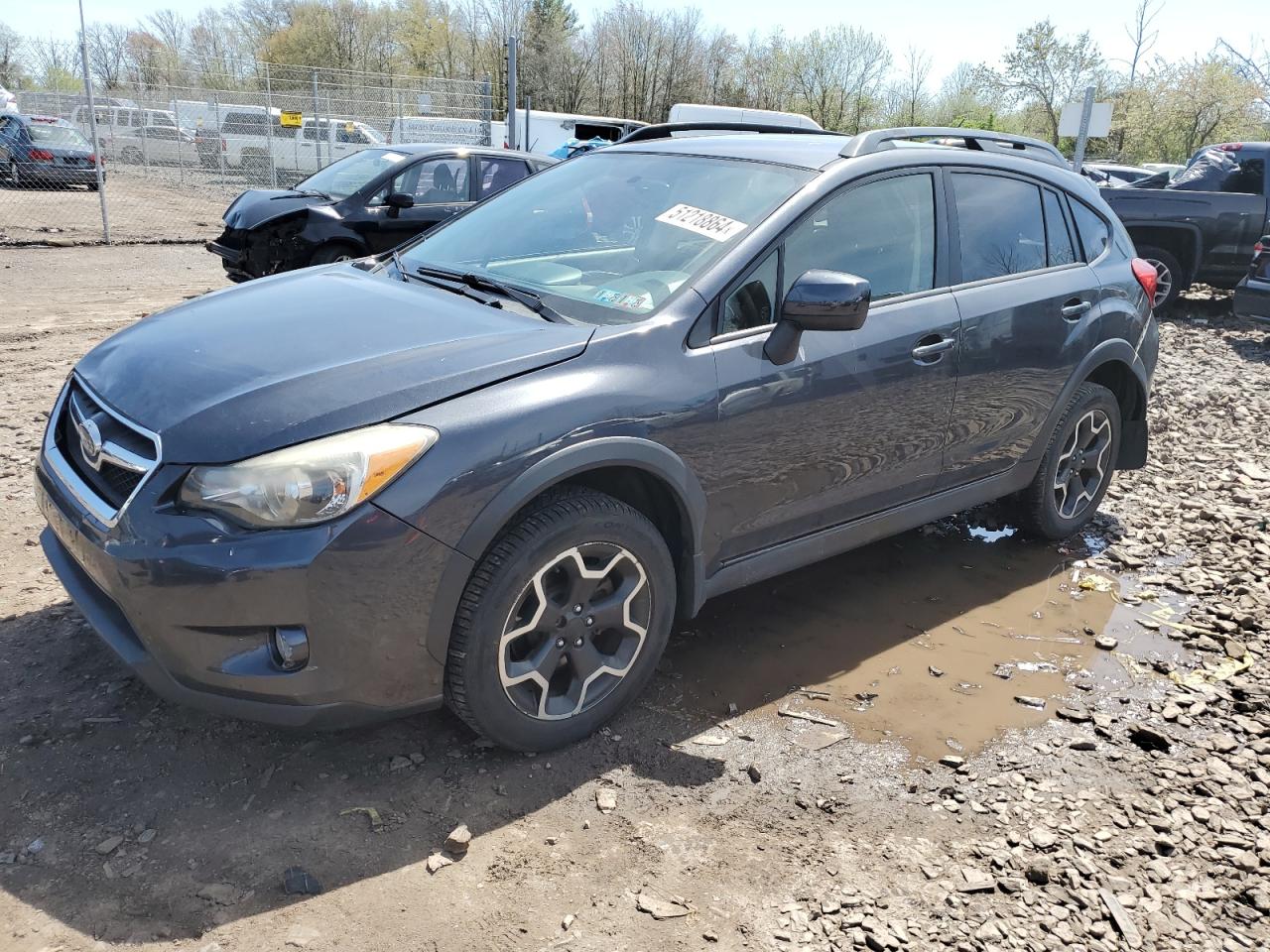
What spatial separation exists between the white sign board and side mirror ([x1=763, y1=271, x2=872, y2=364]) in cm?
1407

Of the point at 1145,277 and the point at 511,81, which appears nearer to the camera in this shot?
the point at 1145,277

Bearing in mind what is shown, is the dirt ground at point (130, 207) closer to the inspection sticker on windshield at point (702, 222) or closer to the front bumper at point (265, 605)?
the inspection sticker on windshield at point (702, 222)

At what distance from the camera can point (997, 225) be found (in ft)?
13.9

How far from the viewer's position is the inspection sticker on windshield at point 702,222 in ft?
11.1

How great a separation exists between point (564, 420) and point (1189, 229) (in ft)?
36.0

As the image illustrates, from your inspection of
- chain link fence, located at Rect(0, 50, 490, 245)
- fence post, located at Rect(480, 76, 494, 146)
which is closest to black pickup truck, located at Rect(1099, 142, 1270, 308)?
fence post, located at Rect(480, 76, 494, 146)

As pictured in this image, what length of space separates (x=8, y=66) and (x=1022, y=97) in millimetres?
49915

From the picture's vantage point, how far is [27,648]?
3.47 metres

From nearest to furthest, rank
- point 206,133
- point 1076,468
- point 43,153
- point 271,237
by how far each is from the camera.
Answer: point 1076,468
point 271,237
point 43,153
point 206,133

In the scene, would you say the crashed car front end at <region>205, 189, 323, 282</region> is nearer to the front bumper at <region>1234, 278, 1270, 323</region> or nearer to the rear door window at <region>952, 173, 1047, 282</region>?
the rear door window at <region>952, 173, 1047, 282</region>

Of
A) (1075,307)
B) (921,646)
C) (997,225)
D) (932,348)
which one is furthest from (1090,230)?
(921,646)

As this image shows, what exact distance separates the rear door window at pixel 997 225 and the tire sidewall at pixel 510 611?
188 centimetres

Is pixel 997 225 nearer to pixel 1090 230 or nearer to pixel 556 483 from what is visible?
pixel 1090 230

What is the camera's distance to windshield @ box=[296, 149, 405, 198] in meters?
10.1
